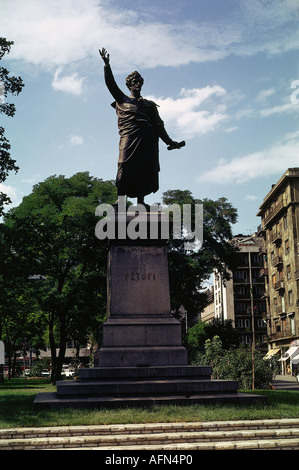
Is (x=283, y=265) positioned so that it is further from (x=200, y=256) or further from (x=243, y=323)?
(x=243, y=323)

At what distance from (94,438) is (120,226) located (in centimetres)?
673

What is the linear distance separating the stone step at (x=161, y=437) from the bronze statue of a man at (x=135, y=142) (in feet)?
25.7

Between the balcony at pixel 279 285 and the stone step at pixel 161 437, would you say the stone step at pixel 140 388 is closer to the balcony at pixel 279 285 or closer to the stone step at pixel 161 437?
the stone step at pixel 161 437

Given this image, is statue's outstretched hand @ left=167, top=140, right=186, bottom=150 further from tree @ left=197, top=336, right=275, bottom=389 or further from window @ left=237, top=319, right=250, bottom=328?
window @ left=237, top=319, right=250, bottom=328

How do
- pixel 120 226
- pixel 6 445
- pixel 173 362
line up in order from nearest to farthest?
1. pixel 6 445
2. pixel 173 362
3. pixel 120 226

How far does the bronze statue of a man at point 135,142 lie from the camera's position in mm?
15430

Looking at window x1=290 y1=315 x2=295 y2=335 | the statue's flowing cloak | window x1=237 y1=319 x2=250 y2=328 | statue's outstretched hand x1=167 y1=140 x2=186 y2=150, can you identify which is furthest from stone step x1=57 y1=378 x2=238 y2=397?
window x1=237 y1=319 x2=250 y2=328

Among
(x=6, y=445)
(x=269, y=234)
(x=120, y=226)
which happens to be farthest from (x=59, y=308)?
(x=269, y=234)

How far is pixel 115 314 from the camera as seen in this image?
13578 mm

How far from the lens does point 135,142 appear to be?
50.7 feet

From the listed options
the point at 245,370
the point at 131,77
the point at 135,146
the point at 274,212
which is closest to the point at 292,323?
the point at 274,212

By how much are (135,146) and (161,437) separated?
9045 mm

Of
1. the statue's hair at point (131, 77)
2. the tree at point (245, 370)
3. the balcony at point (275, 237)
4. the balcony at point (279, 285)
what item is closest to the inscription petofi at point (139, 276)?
the statue's hair at point (131, 77)
